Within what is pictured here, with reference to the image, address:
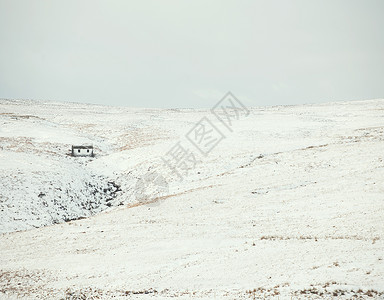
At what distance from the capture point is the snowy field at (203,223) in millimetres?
16484

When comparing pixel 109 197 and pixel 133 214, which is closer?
pixel 133 214

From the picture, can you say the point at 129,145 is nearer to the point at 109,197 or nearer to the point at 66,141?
the point at 66,141

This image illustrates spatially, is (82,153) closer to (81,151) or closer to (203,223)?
(81,151)

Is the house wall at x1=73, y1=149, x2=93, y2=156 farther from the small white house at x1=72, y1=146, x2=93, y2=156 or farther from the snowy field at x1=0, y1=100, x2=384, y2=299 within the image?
the snowy field at x1=0, y1=100, x2=384, y2=299

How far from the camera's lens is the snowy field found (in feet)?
54.1

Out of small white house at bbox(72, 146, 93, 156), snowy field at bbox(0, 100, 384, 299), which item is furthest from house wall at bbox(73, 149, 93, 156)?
snowy field at bbox(0, 100, 384, 299)

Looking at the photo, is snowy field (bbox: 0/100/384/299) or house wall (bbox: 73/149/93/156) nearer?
snowy field (bbox: 0/100/384/299)

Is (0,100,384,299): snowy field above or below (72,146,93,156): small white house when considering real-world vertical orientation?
below

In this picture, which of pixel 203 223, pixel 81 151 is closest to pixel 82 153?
pixel 81 151

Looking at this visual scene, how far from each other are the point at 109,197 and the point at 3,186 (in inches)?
505

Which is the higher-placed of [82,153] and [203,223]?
[82,153]

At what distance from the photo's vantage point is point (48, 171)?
1619 inches

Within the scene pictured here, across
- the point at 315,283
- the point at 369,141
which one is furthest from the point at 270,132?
the point at 315,283

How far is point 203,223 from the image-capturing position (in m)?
25.7
